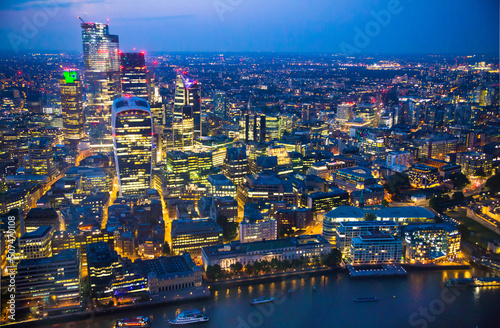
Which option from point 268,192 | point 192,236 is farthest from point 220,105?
point 192,236

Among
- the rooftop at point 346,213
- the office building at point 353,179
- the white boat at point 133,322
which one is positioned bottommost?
the white boat at point 133,322

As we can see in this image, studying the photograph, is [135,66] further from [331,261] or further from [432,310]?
[432,310]

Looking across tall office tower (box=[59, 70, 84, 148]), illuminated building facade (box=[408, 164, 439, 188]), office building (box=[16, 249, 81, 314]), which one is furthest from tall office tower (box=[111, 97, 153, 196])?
illuminated building facade (box=[408, 164, 439, 188])

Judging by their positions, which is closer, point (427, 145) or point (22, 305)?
point (22, 305)

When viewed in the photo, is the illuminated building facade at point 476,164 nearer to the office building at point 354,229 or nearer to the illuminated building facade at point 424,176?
the illuminated building facade at point 424,176

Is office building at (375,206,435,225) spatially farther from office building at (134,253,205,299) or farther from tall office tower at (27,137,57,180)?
tall office tower at (27,137,57,180)

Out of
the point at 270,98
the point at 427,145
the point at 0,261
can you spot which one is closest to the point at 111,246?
the point at 0,261

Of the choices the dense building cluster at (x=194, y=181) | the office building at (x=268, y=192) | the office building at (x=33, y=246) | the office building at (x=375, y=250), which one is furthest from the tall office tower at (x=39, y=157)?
the office building at (x=375, y=250)
